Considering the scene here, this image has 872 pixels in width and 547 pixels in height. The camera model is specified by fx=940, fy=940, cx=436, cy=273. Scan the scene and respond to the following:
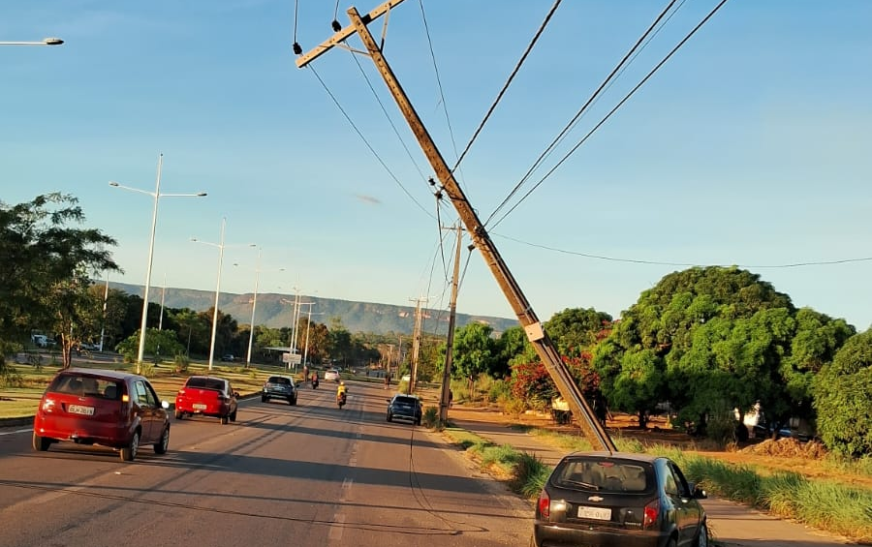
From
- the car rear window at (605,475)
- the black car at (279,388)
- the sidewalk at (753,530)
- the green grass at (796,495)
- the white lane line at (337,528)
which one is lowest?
the black car at (279,388)

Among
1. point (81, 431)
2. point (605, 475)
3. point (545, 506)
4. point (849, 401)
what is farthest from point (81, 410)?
point (849, 401)

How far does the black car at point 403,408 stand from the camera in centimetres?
4428

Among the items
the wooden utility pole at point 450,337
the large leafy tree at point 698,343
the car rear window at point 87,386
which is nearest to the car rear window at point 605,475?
the car rear window at point 87,386

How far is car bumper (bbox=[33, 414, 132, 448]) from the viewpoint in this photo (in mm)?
16234

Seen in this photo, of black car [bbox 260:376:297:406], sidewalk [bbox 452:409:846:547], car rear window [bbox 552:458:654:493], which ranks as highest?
car rear window [bbox 552:458:654:493]

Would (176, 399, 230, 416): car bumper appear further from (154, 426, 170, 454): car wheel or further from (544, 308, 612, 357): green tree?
(544, 308, 612, 357): green tree

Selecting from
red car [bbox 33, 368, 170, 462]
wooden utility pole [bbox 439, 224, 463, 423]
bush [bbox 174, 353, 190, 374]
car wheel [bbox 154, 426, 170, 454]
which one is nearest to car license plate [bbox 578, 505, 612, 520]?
red car [bbox 33, 368, 170, 462]

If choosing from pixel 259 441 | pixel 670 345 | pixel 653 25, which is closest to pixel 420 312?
pixel 670 345

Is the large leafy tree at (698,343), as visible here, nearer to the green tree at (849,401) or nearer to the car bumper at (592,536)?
the green tree at (849,401)

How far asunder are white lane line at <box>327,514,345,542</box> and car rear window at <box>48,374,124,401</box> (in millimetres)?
5767

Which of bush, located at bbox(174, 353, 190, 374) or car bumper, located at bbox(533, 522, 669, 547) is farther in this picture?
bush, located at bbox(174, 353, 190, 374)

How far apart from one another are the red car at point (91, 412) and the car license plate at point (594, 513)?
9.44m

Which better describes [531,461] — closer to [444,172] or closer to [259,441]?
[444,172]

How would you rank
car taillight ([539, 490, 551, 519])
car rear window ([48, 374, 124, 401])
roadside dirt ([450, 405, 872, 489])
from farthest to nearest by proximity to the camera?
roadside dirt ([450, 405, 872, 489]) < car rear window ([48, 374, 124, 401]) < car taillight ([539, 490, 551, 519])
